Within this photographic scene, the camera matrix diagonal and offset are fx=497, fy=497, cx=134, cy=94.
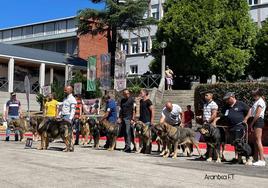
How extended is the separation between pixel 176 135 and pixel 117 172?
13.4ft

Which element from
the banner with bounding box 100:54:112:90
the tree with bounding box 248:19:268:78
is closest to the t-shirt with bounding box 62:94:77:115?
the banner with bounding box 100:54:112:90

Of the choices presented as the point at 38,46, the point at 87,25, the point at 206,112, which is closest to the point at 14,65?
the point at 87,25

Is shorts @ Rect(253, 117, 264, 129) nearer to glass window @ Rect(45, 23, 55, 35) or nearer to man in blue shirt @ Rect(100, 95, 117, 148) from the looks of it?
man in blue shirt @ Rect(100, 95, 117, 148)

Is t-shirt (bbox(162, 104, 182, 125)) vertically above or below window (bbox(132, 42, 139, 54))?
below

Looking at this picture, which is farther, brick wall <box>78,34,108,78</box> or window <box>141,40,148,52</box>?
window <box>141,40,148,52</box>

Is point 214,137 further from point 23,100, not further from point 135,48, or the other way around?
point 135,48

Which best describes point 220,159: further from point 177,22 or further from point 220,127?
point 177,22

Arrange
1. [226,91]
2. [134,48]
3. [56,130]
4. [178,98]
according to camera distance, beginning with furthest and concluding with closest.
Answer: [134,48]
[178,98]
[226,91]
[56,130]

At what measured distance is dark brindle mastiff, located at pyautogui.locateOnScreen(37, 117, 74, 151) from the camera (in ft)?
48.8

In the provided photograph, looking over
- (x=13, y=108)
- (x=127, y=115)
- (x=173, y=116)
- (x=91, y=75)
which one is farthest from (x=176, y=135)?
(x=91, y=75)

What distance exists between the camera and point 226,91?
74.3 ft

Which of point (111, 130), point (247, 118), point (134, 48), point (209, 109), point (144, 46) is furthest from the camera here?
point (134, 48)

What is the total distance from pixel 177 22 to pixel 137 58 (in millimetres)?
22702

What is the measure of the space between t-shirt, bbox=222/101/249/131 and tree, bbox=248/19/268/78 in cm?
2747
